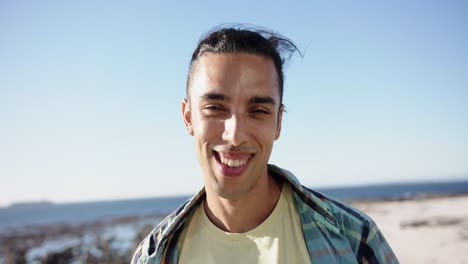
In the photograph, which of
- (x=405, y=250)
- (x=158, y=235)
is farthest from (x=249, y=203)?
(x=405, y=250)

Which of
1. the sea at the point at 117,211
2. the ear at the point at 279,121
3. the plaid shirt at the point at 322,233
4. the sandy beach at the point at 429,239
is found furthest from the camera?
the sea at the point at 117,211

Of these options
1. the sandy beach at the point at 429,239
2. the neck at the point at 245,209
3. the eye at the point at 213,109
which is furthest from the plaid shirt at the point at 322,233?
the sandy beach at the point at 429,239

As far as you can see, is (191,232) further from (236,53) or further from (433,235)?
(433,235)

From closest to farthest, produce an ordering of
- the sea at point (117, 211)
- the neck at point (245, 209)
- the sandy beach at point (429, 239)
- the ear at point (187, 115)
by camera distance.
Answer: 1. the neck at point (245, 209)
2. the ear at point (187, 115)
3. the sandy beach at point (429, 239)
4. the sea at point (117, 211)

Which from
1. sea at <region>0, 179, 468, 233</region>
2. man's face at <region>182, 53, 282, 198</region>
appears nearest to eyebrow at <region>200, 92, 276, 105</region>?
man's face at <region>182, 53, 282, 198</region>

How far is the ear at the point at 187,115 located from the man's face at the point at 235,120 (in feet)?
0.85

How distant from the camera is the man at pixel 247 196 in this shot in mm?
2473

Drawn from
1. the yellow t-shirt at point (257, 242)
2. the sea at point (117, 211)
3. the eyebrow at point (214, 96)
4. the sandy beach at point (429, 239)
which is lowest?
the sea at point (117, 211)

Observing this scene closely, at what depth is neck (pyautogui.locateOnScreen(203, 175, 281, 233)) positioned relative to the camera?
2.71 metres

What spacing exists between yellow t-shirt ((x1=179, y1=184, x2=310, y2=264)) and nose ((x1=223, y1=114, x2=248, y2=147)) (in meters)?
0.58

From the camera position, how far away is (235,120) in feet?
8.32

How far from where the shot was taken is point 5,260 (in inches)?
739

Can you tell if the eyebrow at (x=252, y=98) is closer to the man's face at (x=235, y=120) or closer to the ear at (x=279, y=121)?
the man's face at (x=235, y=120)

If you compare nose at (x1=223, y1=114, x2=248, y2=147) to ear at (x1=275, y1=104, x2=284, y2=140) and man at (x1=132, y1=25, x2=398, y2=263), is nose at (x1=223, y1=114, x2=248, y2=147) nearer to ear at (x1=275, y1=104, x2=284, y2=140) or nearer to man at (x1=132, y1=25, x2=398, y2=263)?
man at (x1=132, y1=25, x2=398, y2=263)
